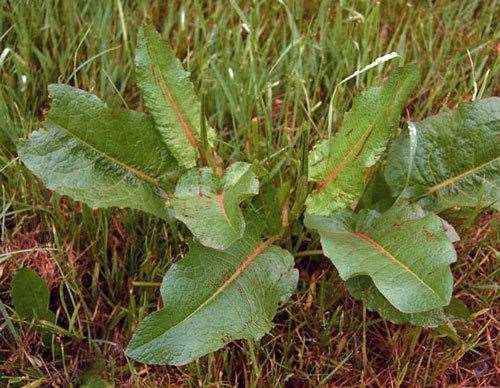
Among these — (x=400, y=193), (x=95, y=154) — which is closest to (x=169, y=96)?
(x=95, y=154)

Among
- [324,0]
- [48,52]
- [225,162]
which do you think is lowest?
[225,162]

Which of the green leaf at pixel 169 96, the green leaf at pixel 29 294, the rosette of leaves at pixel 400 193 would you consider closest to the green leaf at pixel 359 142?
the rosette of leaves at pixel 400 193

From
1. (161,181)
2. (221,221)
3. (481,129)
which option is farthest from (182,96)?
(481,129)

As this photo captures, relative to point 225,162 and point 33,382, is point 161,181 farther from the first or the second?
point 33,382

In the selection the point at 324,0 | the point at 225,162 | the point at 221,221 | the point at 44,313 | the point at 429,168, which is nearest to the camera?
the point at 221,221

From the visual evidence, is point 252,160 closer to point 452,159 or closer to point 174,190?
point 174,190

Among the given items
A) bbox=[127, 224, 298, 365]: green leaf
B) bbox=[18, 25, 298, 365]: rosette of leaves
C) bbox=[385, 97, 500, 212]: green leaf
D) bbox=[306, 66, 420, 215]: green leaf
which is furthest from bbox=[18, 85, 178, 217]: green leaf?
bbox=[385, 97, 500, 212]: green leaf

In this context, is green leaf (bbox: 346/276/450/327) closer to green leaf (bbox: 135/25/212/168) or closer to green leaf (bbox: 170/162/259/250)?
green leaf (bbox: 170/162/259/250)

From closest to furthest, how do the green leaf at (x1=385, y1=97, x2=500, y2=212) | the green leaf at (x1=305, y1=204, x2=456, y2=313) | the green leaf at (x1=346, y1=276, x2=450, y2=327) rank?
the green leaf at (x1=305, y1=204, x2=456, y2=313), the green leaf at (x1=346, y1=276, x2=450, y2=327), the green leaf at (x1=385, y1=97, x2=500, y2=212)
